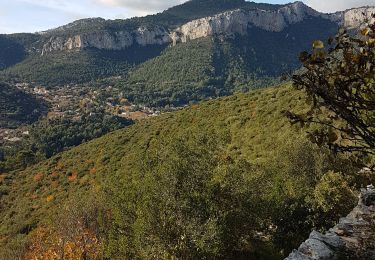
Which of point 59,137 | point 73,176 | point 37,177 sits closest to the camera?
point 73,176

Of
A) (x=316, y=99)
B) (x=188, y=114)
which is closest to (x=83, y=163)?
(x=188, y=114)

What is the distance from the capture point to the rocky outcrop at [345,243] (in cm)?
1195

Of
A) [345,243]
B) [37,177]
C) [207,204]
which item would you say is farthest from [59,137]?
[345,243]

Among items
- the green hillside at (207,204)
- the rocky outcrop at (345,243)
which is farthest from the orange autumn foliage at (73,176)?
the rocky outcrop at (345,243)

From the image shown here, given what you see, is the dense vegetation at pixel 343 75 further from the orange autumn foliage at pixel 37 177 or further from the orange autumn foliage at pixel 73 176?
the orange autumn foliage at pixel 37 177

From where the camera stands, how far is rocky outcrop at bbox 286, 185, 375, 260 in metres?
11.9

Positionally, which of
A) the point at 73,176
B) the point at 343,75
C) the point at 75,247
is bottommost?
the point at 73,176

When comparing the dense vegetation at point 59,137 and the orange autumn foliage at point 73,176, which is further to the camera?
the dense vegetation at point 59,137

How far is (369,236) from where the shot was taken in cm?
1358

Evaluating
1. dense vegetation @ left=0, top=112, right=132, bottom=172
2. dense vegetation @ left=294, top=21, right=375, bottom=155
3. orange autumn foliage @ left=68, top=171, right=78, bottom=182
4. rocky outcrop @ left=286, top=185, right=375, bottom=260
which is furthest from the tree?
dense vegetation @ left=0, top=112, right=132, bottom=172

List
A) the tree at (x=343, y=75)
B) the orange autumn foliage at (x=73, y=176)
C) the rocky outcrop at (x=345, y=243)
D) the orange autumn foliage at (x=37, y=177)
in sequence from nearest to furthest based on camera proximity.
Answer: the tree at (x=343, y=75)
the rocky outcrop at (x=345, y=243)
the orange autumn foliage at (x=73, y=176)
the orange autumn foliage at (x=37, y=177)

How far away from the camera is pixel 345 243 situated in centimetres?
1304

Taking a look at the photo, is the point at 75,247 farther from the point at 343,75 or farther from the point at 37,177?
the point at 37,177

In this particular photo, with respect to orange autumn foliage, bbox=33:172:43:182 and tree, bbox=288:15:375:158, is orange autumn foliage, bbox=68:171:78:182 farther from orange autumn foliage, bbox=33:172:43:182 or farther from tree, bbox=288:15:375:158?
tree, bbox=288:15:375:158
